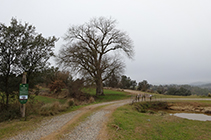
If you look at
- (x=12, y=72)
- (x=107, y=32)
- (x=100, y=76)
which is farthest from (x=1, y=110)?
(x=107, y=32)

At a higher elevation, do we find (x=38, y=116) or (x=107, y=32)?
(x=107, y=32)

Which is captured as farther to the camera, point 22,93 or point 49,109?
point 49,109

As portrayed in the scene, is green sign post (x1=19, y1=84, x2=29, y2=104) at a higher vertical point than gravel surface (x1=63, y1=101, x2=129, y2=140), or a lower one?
higher

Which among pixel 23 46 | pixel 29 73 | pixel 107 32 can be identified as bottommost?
pixel 29 73

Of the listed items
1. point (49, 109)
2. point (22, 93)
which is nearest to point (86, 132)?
point (22, 93)

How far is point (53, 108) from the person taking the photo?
11484 millimetres

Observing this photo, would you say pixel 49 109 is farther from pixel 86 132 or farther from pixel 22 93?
pixel 86 132

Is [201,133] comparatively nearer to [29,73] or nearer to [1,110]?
[29,73]

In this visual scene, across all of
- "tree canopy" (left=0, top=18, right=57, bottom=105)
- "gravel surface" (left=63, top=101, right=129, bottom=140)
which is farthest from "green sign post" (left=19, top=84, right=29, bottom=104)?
"gravel surface" (left=63, top=101, right=129, bottom=140)

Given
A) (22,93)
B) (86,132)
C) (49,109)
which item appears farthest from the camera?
(49,109)

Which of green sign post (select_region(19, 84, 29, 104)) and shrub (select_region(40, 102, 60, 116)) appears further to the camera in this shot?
shrub (select_region(40, 102, 60, 116))

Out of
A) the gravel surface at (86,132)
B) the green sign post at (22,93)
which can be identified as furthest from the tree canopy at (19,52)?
the gravel surface at (86,132)

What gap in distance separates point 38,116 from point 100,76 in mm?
14972

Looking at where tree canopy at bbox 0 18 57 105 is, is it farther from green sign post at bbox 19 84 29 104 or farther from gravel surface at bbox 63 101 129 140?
gravel surface at bbox 63 101 129 140
